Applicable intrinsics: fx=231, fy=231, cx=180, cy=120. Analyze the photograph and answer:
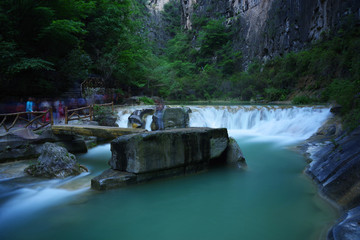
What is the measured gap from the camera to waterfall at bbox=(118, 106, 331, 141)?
11405 millimetres

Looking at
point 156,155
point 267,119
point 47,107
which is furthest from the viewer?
point 267,119

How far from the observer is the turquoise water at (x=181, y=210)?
3291 millimetres

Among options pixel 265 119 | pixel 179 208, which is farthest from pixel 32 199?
pixel 265 119

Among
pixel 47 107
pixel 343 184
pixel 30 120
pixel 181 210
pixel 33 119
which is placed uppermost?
pixel 47 107

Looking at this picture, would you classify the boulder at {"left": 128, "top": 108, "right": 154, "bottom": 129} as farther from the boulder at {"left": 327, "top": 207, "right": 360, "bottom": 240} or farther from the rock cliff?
the rock cliff

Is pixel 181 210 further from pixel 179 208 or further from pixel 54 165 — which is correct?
pixel 54 165

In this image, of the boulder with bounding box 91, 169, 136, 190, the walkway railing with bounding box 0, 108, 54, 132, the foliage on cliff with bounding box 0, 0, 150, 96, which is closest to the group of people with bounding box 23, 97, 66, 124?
the walkway railing with bounding box 0, 108, 54, 132

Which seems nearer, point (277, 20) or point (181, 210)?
point (181, 210)

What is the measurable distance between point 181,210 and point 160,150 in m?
1.37

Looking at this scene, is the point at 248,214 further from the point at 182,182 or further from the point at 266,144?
the point at 266,144

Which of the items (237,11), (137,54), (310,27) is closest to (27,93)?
(137,54)

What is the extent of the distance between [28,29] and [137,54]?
9.51m

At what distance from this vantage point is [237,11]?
142 ft

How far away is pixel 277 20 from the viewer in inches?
1254
